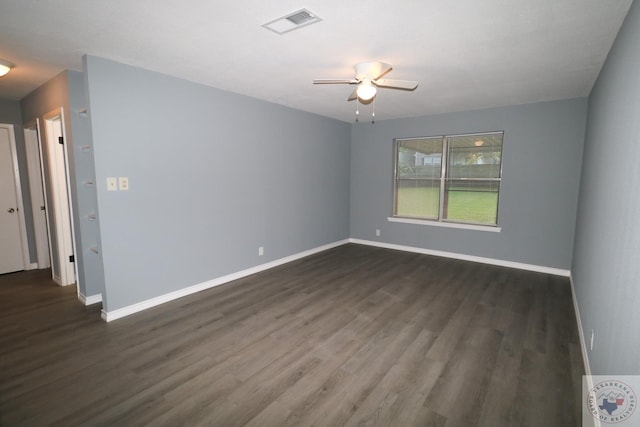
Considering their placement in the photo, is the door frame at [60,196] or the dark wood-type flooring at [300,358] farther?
the door frame at [60,196]

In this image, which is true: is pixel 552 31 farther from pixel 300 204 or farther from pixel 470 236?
pixel 300 204

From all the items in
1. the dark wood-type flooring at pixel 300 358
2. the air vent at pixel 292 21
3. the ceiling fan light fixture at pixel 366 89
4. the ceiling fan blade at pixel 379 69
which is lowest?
the dark wood-type flooring at pixel 300 358

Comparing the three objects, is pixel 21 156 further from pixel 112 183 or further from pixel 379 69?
pixel 379 69

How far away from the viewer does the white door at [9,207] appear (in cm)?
430

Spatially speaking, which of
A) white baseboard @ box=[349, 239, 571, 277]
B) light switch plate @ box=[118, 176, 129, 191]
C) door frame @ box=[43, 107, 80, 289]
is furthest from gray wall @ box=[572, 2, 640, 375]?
door frame @ box=[43, 107, 80, 289]

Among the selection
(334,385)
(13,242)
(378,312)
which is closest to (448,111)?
(378,312)

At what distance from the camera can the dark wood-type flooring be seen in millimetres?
1850

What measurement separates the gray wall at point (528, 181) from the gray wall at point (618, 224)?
6.25 ft

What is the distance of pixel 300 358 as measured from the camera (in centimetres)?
239

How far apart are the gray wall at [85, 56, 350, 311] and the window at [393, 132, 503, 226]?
191 cm

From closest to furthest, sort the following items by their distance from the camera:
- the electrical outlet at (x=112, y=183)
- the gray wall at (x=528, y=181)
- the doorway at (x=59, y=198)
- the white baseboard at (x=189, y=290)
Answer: the electrical outlet at (x=112, y=183) < the white baseboard at (x=189, y=290) < the doorway at (x=59, y=198) < the gray wall at (x=528, y=181)

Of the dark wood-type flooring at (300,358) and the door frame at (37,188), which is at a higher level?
the door frame at (37,188)

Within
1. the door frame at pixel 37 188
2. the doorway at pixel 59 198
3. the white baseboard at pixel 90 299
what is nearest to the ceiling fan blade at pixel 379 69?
the doorway at pixel 59 198

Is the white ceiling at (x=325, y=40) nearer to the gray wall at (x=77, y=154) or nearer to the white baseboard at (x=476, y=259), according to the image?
the gray wall at (x=77, y=154)
